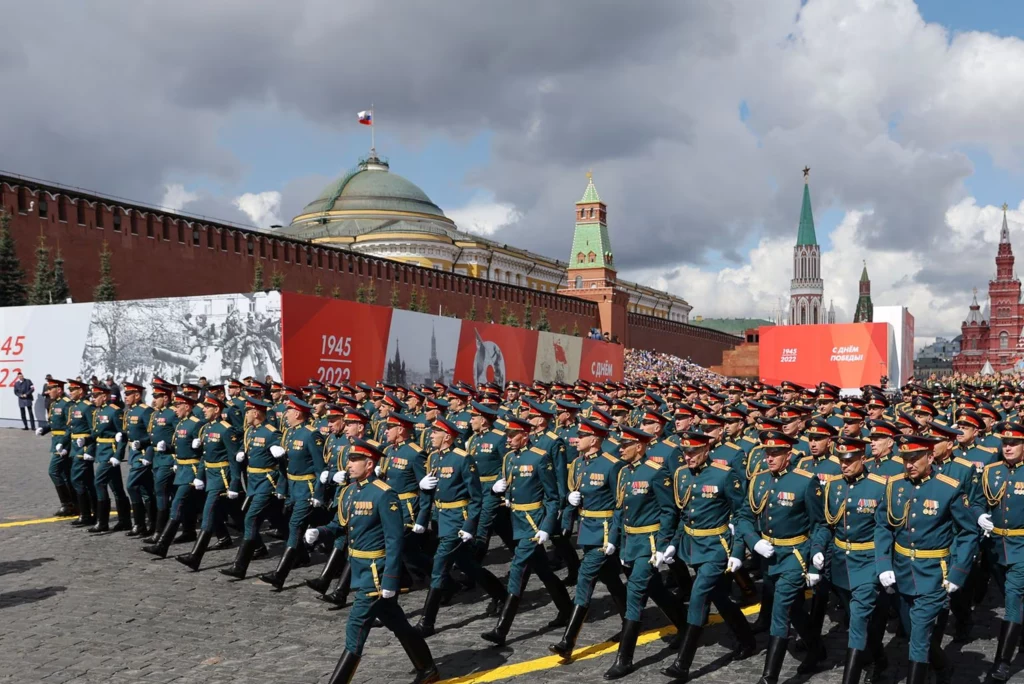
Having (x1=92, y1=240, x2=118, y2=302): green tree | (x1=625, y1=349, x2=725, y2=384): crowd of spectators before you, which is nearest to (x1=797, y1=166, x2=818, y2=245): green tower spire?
(x1=625, y1=349, x2=725, y2=384): crowd of spectators

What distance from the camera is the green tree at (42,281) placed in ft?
100

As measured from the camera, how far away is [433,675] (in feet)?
21.4

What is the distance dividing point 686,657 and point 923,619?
1657mm

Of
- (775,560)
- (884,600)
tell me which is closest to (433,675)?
(775,560)

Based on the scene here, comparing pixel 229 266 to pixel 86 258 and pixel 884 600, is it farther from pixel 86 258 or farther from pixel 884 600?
pixel 884 600

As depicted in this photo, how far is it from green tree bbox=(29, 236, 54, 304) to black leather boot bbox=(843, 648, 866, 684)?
30.4 meters

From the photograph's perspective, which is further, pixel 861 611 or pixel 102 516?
pixel 102 516

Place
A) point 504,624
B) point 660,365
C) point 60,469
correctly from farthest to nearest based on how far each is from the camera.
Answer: point 660,365, point 60,469, point 504,624

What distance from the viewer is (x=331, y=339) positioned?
2202 cm

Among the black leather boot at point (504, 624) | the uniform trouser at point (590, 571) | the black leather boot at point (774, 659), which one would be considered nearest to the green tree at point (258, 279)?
the black leather boot at point (504, 624)

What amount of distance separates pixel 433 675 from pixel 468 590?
2796mm

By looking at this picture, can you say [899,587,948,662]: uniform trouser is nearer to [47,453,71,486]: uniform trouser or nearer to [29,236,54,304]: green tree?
[47,453,71,486]: uniform trouser

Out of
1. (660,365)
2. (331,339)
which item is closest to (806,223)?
(660,365)

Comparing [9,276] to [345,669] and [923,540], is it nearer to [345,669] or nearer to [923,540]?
[345,669]
